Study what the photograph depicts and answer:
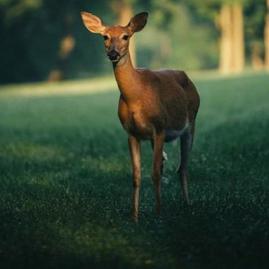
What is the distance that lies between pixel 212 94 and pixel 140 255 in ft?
99.1

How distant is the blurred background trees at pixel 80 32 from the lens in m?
67.1

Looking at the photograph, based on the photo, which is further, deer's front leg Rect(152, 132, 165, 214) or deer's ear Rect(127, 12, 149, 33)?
deer's ear Rect(127, 12, 149, 33)

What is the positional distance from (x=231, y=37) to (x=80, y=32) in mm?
15914

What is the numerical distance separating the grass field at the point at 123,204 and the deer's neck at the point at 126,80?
1.37 meters

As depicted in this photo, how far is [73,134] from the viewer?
23.5m

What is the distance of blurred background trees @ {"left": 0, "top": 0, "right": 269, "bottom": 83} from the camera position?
220 feet

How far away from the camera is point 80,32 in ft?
267

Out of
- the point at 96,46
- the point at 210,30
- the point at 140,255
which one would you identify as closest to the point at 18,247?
the point at 140,255

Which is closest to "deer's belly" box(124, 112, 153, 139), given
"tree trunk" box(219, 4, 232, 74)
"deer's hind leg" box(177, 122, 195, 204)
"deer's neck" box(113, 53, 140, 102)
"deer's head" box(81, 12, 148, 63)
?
"deer's neck" box(113, 53, 140, 102)

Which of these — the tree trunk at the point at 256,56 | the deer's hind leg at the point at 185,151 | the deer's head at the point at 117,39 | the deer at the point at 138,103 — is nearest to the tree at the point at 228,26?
the tree trunk at the point at 256,56

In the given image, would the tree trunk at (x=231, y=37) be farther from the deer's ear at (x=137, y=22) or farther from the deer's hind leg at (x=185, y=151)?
the deer's ear at (x=137, y=22)

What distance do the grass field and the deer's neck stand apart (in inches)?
54.1

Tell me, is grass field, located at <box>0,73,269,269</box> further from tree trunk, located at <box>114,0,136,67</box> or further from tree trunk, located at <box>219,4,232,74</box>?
tree trunk, located at <box>219,4,232,74</box>

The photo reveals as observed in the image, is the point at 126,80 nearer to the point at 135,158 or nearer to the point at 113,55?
the point at 113,55
